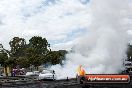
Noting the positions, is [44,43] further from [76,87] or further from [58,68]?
[76,87]

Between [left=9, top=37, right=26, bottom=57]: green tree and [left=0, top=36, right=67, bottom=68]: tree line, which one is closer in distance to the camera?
[left=0, top=36, right=67, bottom=68]: tree line

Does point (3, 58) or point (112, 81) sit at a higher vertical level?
point (3, 58)

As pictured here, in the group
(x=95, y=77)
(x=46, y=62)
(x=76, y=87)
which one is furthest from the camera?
(x=46, y=62)

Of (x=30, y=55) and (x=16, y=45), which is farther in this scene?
(x=16, y=45)

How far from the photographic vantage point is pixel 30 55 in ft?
312

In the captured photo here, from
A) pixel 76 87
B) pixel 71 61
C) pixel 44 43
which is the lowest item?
pixel 76 87

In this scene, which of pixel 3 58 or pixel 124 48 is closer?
pixel 124 48

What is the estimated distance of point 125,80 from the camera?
2417 centimetres

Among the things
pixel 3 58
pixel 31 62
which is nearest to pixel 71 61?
pixel 3 58

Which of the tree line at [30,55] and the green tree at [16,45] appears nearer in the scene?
the tree line at [30,55]

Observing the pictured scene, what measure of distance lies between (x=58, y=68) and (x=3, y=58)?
107 feet

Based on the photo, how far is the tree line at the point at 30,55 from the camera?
7938 cm

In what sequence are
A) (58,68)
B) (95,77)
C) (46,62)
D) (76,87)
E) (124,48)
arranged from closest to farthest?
(95,77) → (76,87) → (58,68) → (124,48) → (46,62)

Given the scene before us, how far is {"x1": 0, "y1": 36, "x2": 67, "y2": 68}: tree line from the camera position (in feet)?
260
